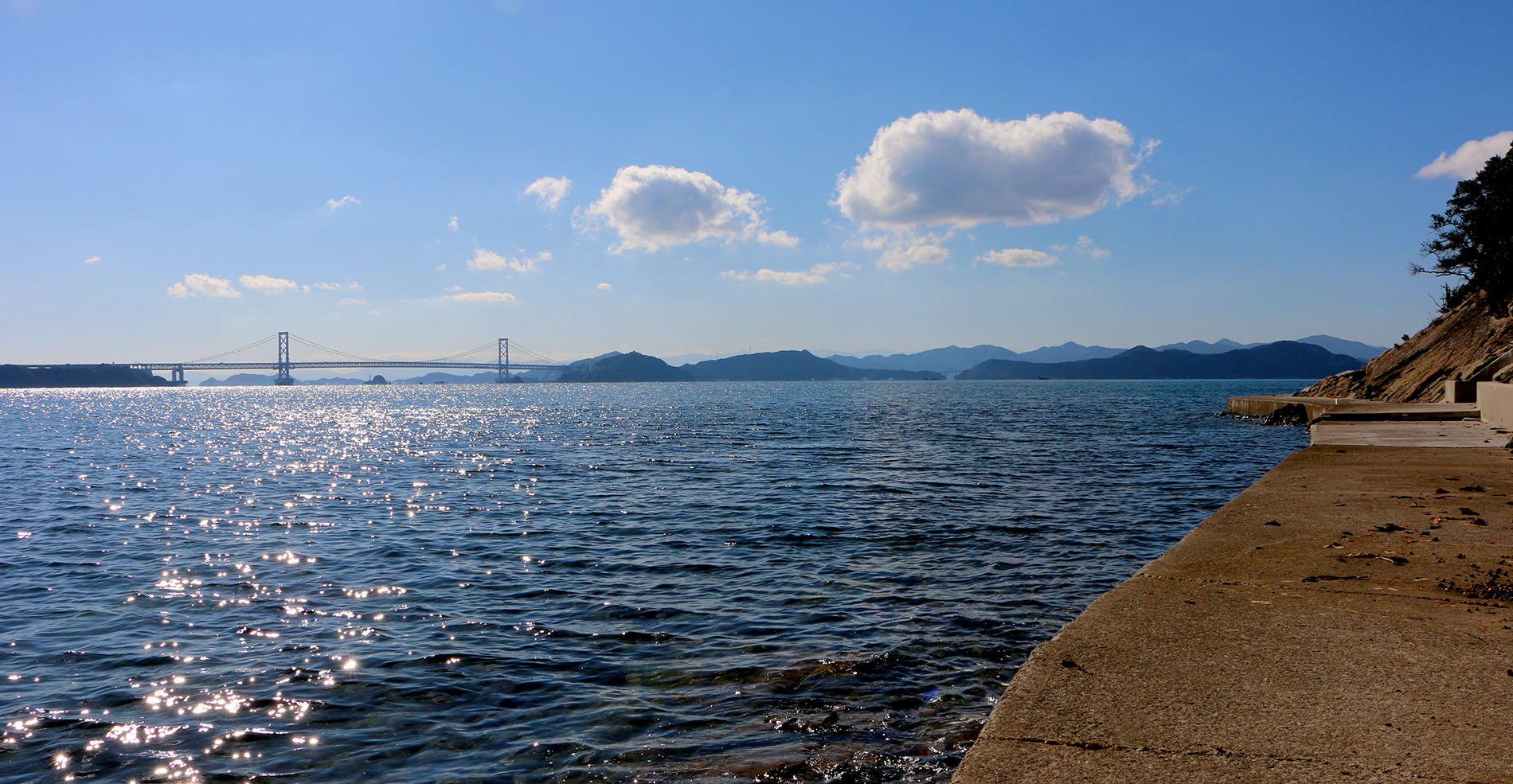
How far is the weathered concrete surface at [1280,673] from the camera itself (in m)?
3.09

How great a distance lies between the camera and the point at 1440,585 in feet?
18.1

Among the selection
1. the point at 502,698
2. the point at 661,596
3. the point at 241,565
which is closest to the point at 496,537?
the point at 241,565

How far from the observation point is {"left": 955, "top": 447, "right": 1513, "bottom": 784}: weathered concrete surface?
309 cm

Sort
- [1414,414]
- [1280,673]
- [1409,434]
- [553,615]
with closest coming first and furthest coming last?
[1280,673] → [553,615] → [1409,434] → [1414,414]

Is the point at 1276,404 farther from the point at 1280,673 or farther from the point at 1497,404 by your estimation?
the point at 1280,673

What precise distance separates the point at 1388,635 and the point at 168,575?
12.9 metres

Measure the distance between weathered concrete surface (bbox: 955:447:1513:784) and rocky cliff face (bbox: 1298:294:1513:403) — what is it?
87.4 feet

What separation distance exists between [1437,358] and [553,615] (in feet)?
133

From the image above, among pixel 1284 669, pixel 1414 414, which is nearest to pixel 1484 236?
pixel 1414 414

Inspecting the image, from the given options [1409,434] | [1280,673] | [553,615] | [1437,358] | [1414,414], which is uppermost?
[1437,358]

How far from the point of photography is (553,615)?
8734 mm

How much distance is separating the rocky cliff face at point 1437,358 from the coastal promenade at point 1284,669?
87.1ft

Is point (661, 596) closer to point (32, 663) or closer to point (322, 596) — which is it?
point (322, 596)

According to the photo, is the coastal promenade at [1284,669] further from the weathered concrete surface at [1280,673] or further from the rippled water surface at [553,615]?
the rippled water surface at [553,615]
